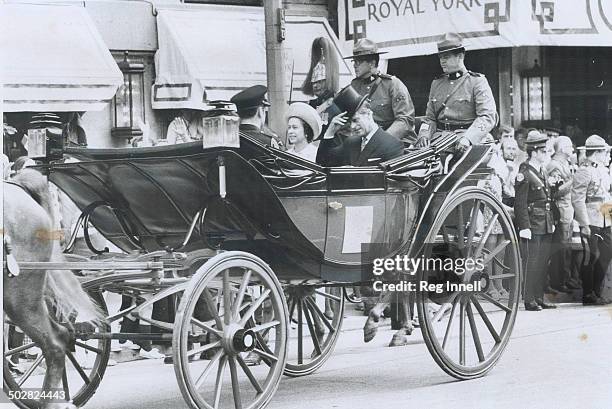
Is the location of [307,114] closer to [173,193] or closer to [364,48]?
[364,48]

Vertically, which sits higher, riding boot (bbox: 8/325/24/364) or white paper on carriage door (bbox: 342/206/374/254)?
white paper on carriage door (bbox: 342/206/374/254)

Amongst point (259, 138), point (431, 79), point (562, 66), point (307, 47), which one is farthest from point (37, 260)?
point (562, 66)

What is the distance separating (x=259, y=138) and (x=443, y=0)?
42.6 inches

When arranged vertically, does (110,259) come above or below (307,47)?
below

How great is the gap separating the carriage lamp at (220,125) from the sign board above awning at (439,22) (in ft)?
2.56

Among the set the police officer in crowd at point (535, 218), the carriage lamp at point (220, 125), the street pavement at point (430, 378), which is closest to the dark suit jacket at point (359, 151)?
the carriage lamp at point (220, 125)

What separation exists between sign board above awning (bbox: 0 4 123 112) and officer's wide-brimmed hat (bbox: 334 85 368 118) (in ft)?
3.34

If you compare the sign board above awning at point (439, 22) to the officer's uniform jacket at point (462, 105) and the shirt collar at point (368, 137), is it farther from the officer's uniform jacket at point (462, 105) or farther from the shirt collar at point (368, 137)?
the shirt collar at point (368, 137)

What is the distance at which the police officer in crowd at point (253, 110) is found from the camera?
5121 millimetres

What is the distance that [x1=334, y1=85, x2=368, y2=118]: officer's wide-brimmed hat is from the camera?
545 centimetres

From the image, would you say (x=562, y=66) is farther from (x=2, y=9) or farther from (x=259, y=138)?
(x=2, y=9)

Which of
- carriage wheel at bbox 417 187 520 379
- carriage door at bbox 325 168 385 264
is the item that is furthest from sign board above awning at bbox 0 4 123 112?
carriage wheel at bbox 417 187 520 379

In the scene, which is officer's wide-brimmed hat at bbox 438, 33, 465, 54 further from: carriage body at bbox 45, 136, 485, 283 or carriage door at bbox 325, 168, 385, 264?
carriage door at bbox 325, 168, 385, 264

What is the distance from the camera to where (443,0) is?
217 inches
